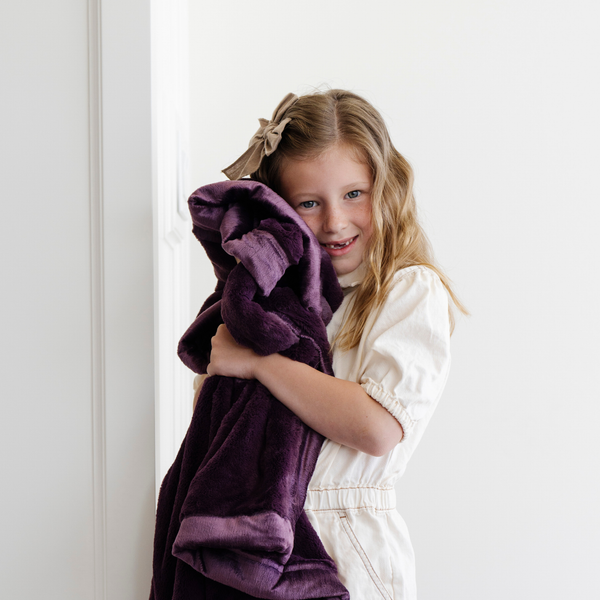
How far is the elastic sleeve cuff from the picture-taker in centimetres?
67

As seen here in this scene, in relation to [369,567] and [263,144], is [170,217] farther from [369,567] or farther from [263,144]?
[369,567]

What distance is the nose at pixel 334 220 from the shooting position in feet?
2.55

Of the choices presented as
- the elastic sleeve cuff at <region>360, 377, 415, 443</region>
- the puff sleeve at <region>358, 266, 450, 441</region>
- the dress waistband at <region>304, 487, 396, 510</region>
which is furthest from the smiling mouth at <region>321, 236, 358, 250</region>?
the dress waistband at <region>304, 487, 396, 510</region>

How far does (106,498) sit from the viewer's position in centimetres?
87

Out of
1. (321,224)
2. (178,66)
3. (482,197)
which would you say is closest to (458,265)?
(482,197)

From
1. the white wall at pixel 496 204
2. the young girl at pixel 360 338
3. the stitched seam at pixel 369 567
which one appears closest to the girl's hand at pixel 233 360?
the young girl at pixel 360 338

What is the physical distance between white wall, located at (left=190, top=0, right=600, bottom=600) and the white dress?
18.0 inches

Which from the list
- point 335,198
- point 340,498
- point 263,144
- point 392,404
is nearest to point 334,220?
point 335,198

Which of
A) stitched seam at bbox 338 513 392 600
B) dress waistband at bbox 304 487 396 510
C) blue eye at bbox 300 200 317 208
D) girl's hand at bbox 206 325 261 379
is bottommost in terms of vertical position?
stitched seam at bbox 338 513 392 600

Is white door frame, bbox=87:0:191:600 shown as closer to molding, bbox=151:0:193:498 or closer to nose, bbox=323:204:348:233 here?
molding, bbox=151:0:193:498

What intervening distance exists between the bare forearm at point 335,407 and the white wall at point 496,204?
54 cm

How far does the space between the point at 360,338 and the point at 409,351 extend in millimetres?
100

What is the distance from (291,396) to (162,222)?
16.0 inches

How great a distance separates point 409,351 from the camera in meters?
0.68
